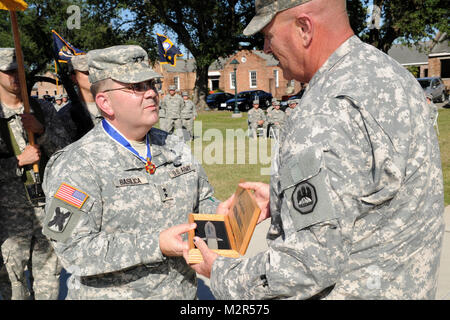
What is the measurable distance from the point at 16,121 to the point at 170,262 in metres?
2.28

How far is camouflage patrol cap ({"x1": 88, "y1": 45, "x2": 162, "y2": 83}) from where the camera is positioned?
94.0 inches

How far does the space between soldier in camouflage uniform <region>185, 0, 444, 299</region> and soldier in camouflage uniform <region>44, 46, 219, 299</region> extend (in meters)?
0.67

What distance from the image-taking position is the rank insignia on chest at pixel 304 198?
4.62 ft

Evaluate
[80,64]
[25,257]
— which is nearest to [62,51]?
[80,64]

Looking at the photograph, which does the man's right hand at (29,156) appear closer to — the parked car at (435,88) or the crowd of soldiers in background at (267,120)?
the crowd of soldiers in background at (267,120)

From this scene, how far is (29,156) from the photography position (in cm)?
363

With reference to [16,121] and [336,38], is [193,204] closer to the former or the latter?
[336,38]

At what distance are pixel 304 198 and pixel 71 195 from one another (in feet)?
4.12

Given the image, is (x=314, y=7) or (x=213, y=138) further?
(x=213, y=138)

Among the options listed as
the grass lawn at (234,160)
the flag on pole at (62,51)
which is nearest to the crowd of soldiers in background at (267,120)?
the grass lawn at (234,160)

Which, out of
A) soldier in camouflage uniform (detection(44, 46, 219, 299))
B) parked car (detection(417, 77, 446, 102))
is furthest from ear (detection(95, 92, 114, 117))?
parked car (detection(417, 77, 446, 102))

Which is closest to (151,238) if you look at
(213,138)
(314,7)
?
(314,7)

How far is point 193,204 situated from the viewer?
2.66 metres
